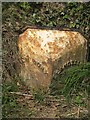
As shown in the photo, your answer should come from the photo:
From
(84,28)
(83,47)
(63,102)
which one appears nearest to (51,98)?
(63,102)

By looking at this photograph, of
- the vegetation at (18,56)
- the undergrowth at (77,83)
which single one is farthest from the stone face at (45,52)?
the undergrowth at (77,83)

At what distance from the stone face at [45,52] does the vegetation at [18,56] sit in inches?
3.4

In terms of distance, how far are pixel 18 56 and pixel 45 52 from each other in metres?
0.33

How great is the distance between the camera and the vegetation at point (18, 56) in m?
3.36

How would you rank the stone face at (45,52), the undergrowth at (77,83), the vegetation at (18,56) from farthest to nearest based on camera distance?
the stone face at (45,52) < the vegetation at (18,56) < the undergrowth at (77,83)

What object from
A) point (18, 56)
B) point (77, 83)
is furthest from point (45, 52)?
point (77, 83)

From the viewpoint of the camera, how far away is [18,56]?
4172 millimetres

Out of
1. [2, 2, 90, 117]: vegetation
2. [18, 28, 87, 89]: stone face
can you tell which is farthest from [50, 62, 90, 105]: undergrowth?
[18, 28, 87, 89]: stone face

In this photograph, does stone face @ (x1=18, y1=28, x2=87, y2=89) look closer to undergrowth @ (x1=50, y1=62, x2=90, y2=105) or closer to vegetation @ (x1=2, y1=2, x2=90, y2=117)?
vegetation @ (x1=2, y1=2, x2=90, y2=117)

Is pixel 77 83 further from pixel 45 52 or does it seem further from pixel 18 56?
pixel 18 56

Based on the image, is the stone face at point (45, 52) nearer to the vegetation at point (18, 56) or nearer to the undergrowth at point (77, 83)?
the vegetation at point (18, 56)

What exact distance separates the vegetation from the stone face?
87mm

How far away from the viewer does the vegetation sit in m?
3.36

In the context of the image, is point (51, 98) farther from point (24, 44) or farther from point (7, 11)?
point (7, 11)
